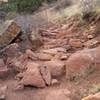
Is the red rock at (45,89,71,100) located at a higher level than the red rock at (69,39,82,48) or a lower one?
lower

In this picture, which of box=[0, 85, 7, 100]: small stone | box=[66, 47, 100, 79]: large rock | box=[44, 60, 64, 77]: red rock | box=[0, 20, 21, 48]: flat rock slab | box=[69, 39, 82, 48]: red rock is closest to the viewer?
box=[0, 85, 7, 100]: small stone

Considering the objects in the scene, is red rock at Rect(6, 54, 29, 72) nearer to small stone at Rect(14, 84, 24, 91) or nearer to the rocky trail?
the rocky trail

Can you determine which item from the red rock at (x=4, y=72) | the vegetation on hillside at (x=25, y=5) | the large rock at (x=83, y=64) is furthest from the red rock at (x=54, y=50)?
the vegetation on hillside at (x=25, y=5)

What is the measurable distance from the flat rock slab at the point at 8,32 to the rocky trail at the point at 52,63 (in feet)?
0.10

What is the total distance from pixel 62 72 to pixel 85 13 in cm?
353

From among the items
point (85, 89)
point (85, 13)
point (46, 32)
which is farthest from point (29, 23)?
point (85, 89)

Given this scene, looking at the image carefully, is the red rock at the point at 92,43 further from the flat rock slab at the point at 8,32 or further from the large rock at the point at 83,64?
the flat rock slab at the point at 8,32

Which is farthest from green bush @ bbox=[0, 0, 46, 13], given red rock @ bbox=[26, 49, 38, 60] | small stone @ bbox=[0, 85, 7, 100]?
small stone @ bbox=[0, 85, 7, 100]

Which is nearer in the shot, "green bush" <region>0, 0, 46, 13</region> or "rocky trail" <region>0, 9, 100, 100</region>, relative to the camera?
"rocky trail" <region>0, 9, 100, 100</region>

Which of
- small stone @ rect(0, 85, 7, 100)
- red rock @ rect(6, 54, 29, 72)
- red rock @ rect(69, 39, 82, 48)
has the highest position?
red rock @ rect(69, 39, 82, 48)

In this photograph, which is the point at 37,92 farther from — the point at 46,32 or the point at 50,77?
the point at 46,32

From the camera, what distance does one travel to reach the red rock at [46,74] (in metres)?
8.89

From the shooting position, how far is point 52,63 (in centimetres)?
952

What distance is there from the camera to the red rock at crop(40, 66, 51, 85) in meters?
8.89
